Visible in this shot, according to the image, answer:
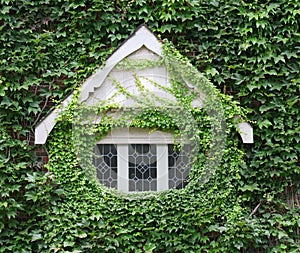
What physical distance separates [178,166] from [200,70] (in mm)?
1160

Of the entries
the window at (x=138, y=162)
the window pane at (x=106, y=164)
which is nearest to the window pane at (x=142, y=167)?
the window at (x=138, y=162)

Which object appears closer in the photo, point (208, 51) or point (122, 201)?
point (122, 201)

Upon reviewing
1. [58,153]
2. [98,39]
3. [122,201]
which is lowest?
[122,201]

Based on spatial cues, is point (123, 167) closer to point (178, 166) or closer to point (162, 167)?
point (162, 167)

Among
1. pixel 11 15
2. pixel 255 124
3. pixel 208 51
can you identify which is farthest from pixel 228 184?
pixel 11 15

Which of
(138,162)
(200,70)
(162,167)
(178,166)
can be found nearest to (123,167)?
(138,162)

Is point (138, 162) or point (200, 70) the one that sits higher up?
point (200, 70)

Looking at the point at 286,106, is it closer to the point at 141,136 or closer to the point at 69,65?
the point at 141,136

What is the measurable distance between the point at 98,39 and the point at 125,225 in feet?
7.03

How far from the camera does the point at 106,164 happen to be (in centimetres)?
612

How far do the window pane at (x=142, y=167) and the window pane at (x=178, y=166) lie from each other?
18 centimetres

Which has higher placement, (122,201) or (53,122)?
(53,122)

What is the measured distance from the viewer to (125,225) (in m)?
5.97

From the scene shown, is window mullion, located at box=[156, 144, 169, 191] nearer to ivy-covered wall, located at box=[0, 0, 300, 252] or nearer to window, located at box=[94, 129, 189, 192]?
window, located at box=[94, 129, 189, 192]
